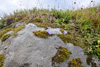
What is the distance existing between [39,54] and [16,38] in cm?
88

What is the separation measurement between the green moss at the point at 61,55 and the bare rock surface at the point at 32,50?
0.08 meters

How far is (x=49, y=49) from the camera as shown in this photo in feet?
7.57

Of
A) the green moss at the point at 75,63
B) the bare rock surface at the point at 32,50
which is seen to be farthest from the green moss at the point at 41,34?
the green moss at the point at 75,63

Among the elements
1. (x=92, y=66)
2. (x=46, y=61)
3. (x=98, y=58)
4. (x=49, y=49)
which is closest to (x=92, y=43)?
(x=98, y=58)

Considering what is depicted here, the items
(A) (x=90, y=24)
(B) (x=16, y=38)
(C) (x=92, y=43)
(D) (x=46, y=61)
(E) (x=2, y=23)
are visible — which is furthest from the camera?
(E) (x=2, y=23)

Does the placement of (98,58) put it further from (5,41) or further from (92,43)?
(5,41)

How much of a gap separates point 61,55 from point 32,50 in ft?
2.40

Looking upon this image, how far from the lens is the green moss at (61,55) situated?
2155 mm

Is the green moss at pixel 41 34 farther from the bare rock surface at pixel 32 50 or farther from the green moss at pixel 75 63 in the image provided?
the green moss at pixel 75 63

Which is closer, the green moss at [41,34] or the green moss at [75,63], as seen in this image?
the green moss at [75,63]

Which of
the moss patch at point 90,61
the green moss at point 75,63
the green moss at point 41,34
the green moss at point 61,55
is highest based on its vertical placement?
the green moss at point 41,34

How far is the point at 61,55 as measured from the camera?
7.37 feet

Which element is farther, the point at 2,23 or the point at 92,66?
the point at 2,23

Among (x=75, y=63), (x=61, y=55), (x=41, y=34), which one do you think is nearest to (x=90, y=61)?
(x=75, y=63)
